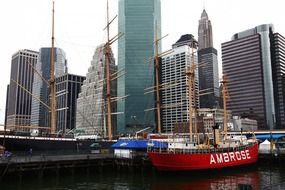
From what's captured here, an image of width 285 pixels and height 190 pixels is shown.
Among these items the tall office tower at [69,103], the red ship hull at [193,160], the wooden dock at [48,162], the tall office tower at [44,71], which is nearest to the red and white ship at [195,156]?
the red ship hull at [193,160]

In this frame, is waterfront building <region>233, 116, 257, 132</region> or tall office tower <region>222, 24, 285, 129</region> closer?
waterfront building <region>233, 116, 257, 132</region>

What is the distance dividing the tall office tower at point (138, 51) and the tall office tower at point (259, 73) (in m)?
63.6

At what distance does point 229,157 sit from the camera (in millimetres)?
43000

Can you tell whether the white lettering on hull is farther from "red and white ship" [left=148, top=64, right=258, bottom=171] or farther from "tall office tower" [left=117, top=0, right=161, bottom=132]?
"tall office tower" [left=117, top=0, right=161, bottom=132]

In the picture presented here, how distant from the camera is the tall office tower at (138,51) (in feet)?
418

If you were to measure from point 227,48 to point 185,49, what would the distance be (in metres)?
74.7

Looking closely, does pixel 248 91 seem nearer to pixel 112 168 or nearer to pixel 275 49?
pixel 275 49

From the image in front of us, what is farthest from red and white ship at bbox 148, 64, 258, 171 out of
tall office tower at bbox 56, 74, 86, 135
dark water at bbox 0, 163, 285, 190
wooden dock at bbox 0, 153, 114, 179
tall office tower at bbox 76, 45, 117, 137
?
tall office tower at bbox 56, 74, 86, 135

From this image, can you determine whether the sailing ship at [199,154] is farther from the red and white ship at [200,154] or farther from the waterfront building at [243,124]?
the waterfront building at [243,124]

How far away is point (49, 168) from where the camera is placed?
119 ft

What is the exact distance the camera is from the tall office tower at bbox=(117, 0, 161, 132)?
127 metres

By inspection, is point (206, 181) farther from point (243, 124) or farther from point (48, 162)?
point (243, 124)

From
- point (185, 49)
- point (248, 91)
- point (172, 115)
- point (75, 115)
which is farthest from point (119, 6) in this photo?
point (248, 91)

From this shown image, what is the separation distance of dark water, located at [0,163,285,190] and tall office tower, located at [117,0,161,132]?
81.6 metres
